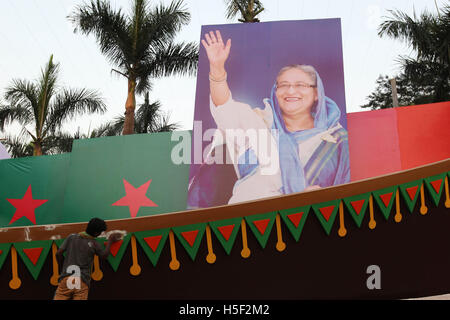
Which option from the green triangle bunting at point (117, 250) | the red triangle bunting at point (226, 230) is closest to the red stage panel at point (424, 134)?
the red triangle bunting at point (226, 230)

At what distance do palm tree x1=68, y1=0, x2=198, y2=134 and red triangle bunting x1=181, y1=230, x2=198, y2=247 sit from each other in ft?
24.2

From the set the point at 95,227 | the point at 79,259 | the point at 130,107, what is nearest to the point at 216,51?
the point at 130,107

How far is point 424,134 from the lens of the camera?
691 centimetres

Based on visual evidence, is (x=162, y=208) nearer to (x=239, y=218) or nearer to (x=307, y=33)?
(x=307, y=33)

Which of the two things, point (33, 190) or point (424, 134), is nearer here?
point (424, 134)

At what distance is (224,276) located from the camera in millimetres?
2678

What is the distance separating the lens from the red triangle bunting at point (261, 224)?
2.68 meters

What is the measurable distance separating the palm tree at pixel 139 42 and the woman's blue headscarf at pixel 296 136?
12.1ft

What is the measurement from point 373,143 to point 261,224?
16.6ft

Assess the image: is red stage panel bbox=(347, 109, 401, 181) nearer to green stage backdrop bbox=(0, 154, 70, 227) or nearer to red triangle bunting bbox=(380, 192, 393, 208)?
red triangle bunting bbox=(380, 192, 393, 208)

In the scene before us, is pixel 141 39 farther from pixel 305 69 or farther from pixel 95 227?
pixel 95 227

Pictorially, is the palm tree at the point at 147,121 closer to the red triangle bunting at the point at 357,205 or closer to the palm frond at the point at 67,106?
the palm frond at the point at 67,106

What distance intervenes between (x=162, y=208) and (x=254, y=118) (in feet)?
7.82

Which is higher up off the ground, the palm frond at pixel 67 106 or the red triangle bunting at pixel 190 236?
the palm frond at pixel 67 106
